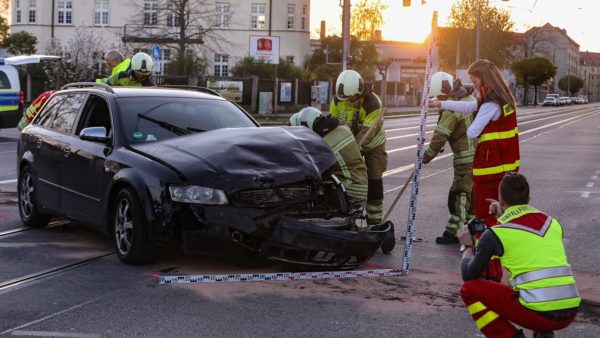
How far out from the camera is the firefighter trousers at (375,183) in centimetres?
874

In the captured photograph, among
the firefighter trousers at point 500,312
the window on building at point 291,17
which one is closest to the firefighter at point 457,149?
the firefighter trousers at point 500,312

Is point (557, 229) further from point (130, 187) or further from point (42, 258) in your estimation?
point (42, 258)

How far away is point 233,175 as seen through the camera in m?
6.92

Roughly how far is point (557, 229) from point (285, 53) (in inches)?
2471

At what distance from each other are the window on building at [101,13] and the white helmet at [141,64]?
56.6 m

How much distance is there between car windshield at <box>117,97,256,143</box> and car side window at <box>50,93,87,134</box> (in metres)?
0.79

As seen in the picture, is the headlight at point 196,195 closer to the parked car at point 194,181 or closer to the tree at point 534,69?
the parked car at point 194,181

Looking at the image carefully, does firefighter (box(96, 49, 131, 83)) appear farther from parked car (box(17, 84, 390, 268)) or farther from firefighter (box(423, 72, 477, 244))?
firefighter (box(423, 72, 477, 244))

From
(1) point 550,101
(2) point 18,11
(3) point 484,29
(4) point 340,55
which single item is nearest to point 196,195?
(2) point 18,11

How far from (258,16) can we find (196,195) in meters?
61.2

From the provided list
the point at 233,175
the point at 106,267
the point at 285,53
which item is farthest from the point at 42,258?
the point at 285,53

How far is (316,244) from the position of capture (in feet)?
22.0

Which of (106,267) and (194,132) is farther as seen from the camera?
(194,132)

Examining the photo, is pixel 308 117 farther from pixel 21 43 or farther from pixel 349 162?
pixel 21 43
